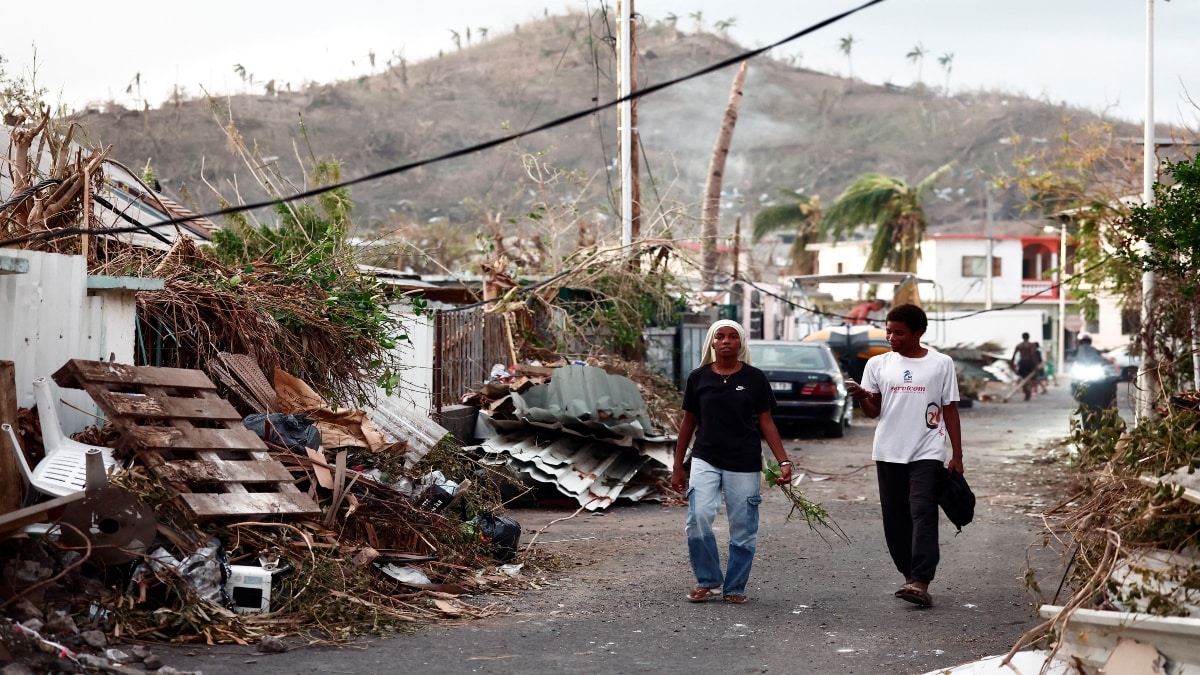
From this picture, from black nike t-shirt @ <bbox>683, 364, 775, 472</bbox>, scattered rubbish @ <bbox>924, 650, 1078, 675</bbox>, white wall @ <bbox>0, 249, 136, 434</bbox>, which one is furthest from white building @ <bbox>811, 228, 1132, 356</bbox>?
scattered rubbish @ <bbox>924, 650, 1078, 675</bbox>

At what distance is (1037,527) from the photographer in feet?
39.0

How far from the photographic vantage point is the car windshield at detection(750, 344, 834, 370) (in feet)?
73.3

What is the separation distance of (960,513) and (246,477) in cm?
430

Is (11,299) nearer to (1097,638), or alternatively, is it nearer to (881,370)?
(881,370)

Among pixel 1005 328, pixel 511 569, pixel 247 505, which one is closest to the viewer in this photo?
pixel 247 505

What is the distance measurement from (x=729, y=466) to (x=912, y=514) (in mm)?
1154

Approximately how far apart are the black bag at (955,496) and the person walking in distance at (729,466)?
0.93m

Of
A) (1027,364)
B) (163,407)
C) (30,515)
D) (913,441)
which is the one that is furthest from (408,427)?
(1027,364)

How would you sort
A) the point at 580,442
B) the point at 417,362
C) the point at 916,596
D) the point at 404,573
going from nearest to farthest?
1. the point at 404,573
2. the point at 916,596
3. the point at 580,442
4. the point at 417,362

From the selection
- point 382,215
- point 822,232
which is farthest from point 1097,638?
point 382,215

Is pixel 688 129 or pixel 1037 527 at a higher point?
pixel 688 129

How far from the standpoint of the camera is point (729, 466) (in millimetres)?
8086

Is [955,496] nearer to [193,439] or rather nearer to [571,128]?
[193,439]

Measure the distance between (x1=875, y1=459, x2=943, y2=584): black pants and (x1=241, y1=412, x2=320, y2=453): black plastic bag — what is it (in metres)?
3.78
